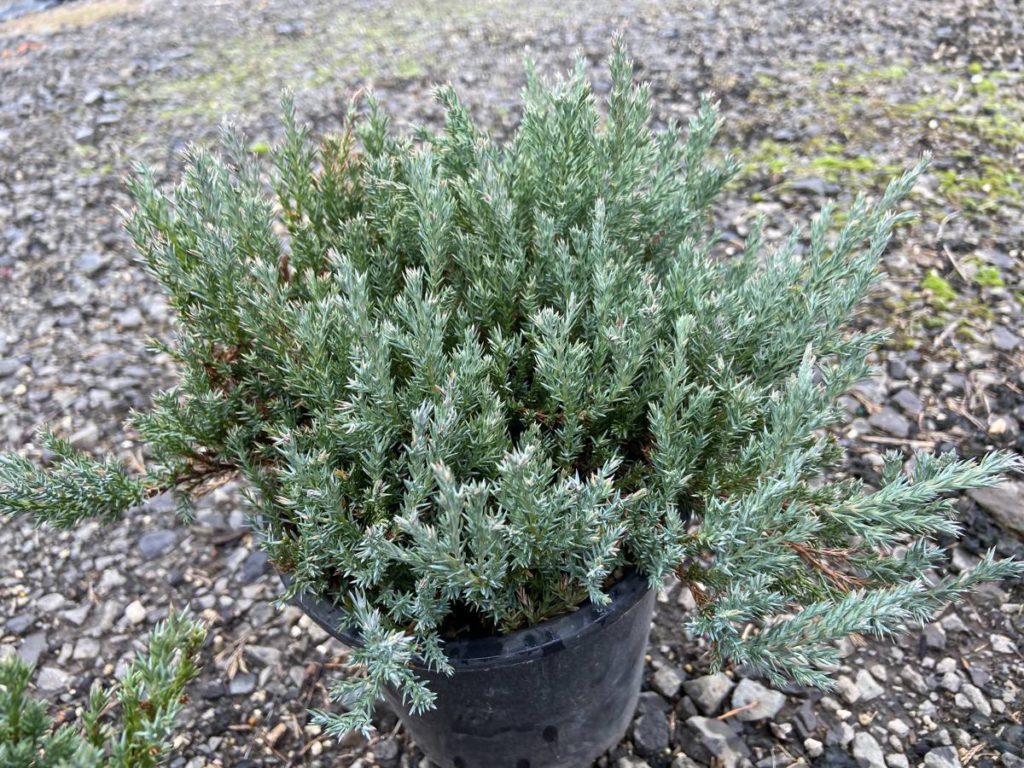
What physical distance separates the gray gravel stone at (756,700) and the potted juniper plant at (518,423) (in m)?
0.58

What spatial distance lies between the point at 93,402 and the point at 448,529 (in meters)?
2.91

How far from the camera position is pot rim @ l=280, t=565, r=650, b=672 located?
182 centimetres

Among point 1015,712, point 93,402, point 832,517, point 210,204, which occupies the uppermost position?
point 210,204

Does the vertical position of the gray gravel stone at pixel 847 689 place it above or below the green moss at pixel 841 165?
below

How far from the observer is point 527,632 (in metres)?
1.84

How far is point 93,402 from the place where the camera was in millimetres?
3826

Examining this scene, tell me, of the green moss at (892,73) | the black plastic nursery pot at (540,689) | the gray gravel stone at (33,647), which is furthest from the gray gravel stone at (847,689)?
the green moss at (892,73)

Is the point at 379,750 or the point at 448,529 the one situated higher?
the point at 448,529

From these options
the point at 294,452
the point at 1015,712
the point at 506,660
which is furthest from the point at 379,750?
the point at 1015,712

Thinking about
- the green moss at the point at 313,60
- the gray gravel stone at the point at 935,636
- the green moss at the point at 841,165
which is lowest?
the gray gravel stone at the point at 935,636

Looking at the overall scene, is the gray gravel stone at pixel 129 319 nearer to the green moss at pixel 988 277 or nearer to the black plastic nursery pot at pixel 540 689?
the black plastic nursery pot at pixel 540 689

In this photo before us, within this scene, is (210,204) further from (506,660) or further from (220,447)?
(506,660)

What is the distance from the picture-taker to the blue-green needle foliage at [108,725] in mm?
1332

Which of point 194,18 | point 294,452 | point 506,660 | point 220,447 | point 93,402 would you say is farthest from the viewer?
point 194,18
